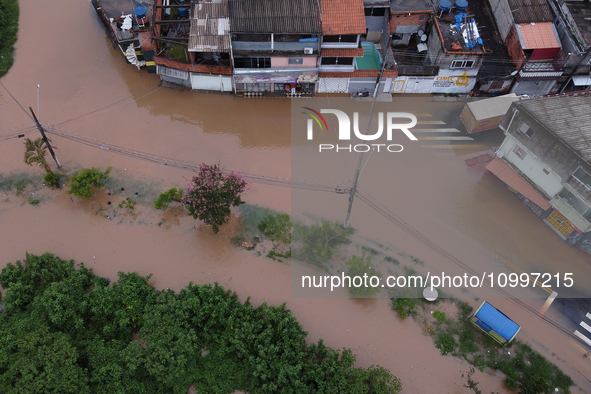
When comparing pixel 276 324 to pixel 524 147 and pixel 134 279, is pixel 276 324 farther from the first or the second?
pixel 524 147

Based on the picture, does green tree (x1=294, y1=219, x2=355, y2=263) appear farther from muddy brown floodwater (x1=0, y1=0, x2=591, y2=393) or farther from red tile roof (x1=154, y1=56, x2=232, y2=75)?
red tile roof (x1=154, y1=56, x2=232, y2=75)

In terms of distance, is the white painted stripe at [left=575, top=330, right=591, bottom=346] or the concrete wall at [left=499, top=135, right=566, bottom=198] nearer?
the white painted stripe at [left=575, top=330, right=591, bottom=346]

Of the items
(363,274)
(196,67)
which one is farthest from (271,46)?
(363,274)

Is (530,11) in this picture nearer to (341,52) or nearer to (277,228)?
(341,52)

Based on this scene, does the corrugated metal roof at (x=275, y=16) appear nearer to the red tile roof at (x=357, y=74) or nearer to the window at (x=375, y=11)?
the red tile roof at (x=357, y=74)

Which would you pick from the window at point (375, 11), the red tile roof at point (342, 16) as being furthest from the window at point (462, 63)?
the red tile roof at point (342, 16)

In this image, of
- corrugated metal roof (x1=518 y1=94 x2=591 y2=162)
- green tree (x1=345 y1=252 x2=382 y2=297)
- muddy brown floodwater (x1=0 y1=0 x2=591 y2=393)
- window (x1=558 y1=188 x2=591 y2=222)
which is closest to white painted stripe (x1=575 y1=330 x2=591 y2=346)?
muddy brown floodwater (x1=0 y1=0 x2=591 y2=393)
